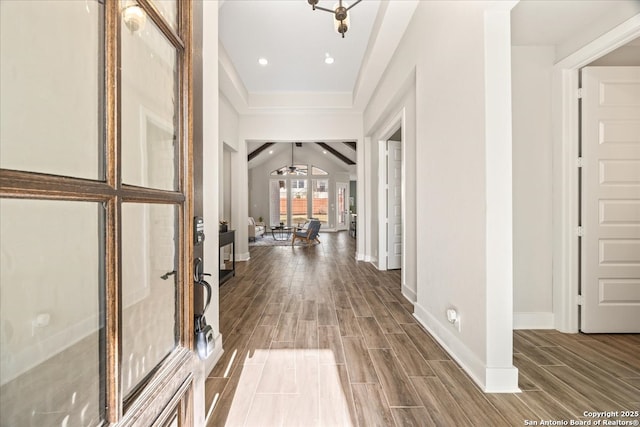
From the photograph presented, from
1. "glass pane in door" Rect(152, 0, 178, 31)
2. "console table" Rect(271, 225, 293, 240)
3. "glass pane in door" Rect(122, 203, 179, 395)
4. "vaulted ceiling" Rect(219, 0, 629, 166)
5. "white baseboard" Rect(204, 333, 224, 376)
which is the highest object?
"vaulted ceiling" Rect(219, 0, 629, 166)

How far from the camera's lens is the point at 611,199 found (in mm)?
2418

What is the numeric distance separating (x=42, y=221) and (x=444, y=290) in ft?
7.88

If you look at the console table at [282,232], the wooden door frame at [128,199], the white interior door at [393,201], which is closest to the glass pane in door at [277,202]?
the console table at [282,232]

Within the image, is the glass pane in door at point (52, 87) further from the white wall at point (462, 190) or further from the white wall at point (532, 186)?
the white wall at point (532, 186)

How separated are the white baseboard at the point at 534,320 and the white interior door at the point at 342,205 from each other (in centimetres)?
1065

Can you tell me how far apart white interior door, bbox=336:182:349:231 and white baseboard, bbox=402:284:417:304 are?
9635mm

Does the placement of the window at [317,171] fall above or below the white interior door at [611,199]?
above

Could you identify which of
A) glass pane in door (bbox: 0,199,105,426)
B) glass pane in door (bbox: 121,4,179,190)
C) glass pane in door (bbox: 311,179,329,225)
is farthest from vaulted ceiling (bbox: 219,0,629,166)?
glass pane in door (bbox: 311,179,329,225)

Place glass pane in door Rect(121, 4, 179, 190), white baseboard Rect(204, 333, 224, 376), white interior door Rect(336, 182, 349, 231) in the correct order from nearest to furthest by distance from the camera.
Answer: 1. glass pane in door Rect(121, 4, 179, 190)
2. white baseboard Rect(204, 333, 224, 376)
3. white interior door Rect(336, 182, 349, 231)

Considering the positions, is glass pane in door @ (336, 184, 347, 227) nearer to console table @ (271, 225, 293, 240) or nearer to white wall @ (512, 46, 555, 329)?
console table @ (271, 225, 293, 240)

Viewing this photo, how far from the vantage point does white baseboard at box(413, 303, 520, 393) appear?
1673 mm

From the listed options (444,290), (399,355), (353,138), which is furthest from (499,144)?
(353,138)

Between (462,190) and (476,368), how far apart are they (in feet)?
3.85

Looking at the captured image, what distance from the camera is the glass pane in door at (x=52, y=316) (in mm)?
471
